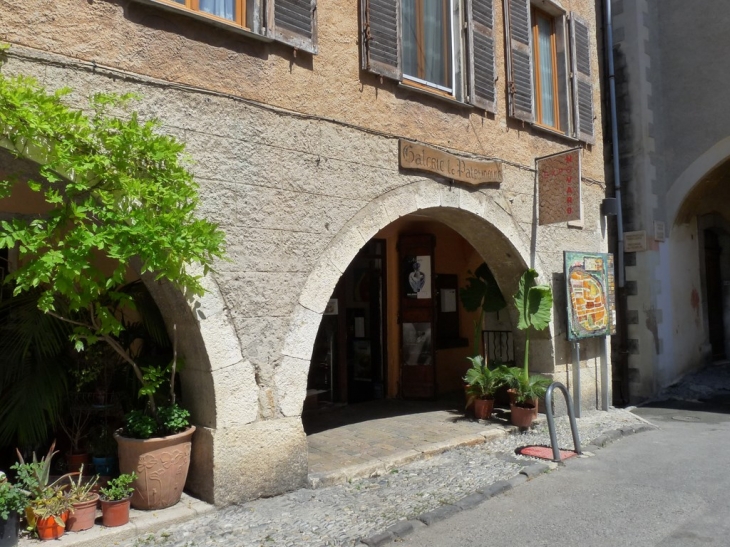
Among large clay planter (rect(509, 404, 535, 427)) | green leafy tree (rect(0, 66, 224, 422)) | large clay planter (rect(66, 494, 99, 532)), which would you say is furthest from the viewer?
large clay planter (rect(509, 404, 535, 427))

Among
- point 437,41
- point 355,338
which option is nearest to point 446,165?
point 437,41

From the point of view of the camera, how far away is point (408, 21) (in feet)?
20.9

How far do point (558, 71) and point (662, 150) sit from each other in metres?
3.29

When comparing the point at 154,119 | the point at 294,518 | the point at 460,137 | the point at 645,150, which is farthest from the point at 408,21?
the point at 645,150

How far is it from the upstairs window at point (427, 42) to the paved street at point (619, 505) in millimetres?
4235

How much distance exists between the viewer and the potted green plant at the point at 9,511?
335cm

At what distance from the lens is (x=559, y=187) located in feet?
24.0

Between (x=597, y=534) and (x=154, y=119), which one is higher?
(x=154, y=119)

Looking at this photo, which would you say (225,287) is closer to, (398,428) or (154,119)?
(154,119)

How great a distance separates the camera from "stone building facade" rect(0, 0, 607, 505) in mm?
4289

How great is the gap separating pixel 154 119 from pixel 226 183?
762 mm

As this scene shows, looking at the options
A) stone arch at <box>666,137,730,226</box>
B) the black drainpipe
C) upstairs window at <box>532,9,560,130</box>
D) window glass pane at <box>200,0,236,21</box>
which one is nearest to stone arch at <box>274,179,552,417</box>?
upstairs window at <box>532,9,560,130</box>

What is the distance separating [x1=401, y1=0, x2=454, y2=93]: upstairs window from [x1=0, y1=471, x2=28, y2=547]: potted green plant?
4.95 metres

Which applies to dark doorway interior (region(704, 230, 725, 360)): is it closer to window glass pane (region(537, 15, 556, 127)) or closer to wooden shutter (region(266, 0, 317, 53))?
window glass pane (region(537, 15, 556, 127))
